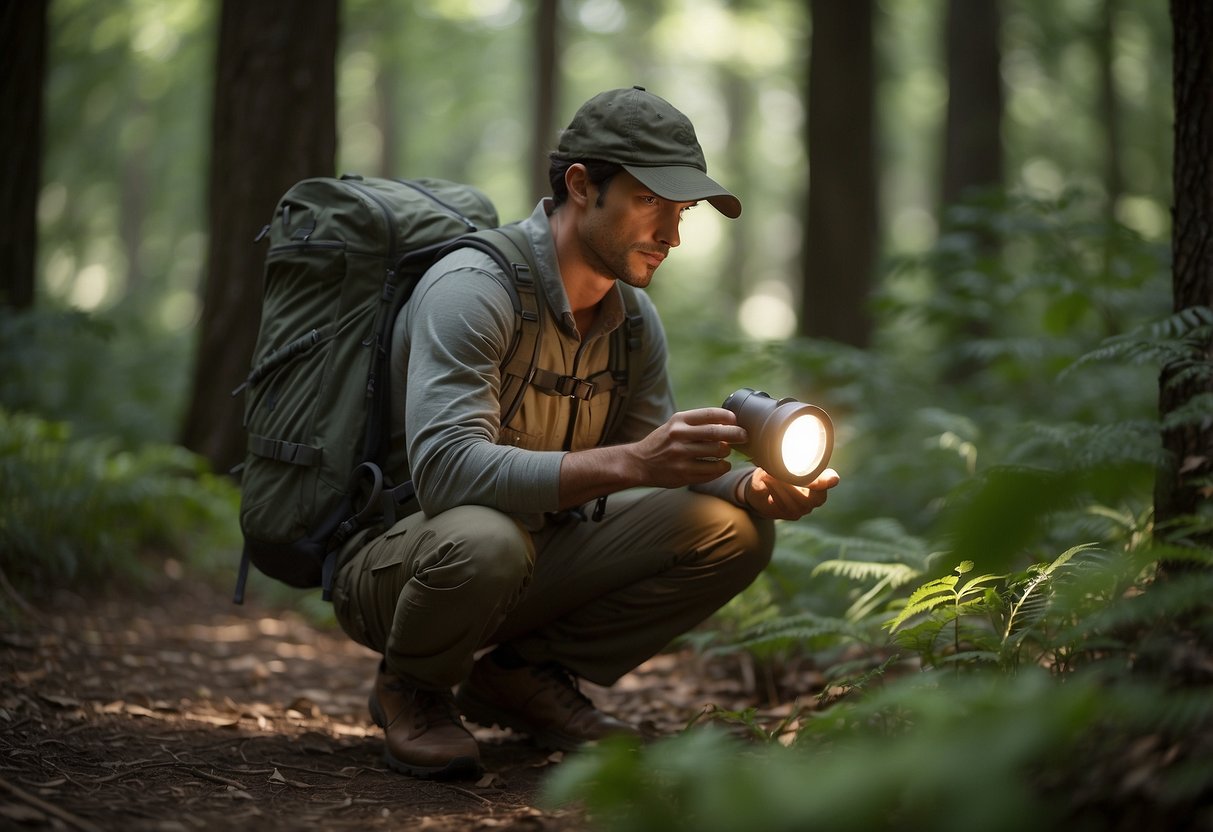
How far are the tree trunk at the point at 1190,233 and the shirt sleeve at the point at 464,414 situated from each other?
6.08 feet

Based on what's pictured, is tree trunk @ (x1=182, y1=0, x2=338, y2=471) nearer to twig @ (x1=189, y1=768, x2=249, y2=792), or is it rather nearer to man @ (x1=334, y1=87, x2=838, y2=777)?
man @ (x1=334, y1=87, x2=838, y2=777)

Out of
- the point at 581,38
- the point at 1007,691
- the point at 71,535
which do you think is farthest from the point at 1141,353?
the point at 581,38

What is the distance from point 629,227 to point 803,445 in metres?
0.87

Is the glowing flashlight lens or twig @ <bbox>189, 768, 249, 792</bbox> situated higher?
the glowing flashlight lens

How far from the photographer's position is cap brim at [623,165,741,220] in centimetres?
282

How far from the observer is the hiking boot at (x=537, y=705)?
3.18 metres

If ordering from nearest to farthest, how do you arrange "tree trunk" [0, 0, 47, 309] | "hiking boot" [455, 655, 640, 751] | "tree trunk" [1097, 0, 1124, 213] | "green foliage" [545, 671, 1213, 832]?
"green foliage" [545, 671, 1213, 832]
"hiking boot" [455, 655, 640, 751]
"tree trunk" [0, 0, 47, 309]
"tree trunk" [1097, 0, 1124, 213]

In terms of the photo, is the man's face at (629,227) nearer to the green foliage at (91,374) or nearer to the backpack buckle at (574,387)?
the backpack buckle at (574,387)

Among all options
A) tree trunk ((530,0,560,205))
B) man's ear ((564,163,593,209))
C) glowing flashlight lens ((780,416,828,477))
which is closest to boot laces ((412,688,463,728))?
glowing flashlight lens ((780,416,828,477))

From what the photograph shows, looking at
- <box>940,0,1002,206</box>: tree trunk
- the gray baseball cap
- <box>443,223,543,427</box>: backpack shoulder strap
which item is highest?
<box>940,0,1002,206</box>: tree trunk

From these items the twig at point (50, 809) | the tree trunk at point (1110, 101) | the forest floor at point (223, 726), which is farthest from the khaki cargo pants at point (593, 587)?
the tree trunk at point (1110, 101)

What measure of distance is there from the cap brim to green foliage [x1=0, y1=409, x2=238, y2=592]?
11.4ft

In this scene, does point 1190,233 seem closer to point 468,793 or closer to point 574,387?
point 574,387

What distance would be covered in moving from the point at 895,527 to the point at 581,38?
15496mm
